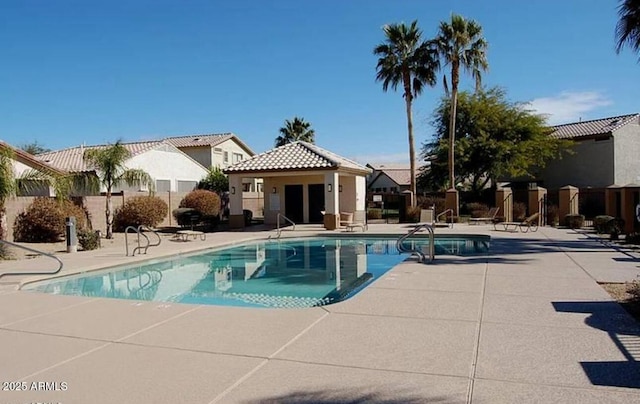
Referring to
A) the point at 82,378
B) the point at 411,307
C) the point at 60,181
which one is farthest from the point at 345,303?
the point at 60,181

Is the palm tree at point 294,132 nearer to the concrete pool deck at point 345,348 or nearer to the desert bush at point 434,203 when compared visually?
the desert bush at point 434,203

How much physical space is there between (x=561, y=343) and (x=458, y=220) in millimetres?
24699

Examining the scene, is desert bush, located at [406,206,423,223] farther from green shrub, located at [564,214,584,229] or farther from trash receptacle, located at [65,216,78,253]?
trash receptacle, located at [65,216,78,253]

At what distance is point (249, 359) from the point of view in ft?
18.2

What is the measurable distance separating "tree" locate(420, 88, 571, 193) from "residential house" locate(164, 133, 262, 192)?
18026mm

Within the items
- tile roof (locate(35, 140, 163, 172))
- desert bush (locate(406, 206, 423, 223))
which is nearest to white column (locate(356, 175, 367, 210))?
desert bush (locate(406, 206, 423, 223))

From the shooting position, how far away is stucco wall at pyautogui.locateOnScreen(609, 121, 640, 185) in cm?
3691

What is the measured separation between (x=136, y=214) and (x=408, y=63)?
1993 cm

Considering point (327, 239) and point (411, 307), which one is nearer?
point (411, 307)

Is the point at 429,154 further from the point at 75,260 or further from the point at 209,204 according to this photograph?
the point at 75,260

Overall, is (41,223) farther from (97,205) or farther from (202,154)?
(202,154)

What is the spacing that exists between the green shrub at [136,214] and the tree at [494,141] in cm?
2336

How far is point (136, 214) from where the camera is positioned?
80.6 ft

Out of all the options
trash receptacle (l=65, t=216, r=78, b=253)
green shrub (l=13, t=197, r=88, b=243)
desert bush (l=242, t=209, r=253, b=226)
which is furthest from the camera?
desert bush (l=242, t=209, r=253, b=226)
